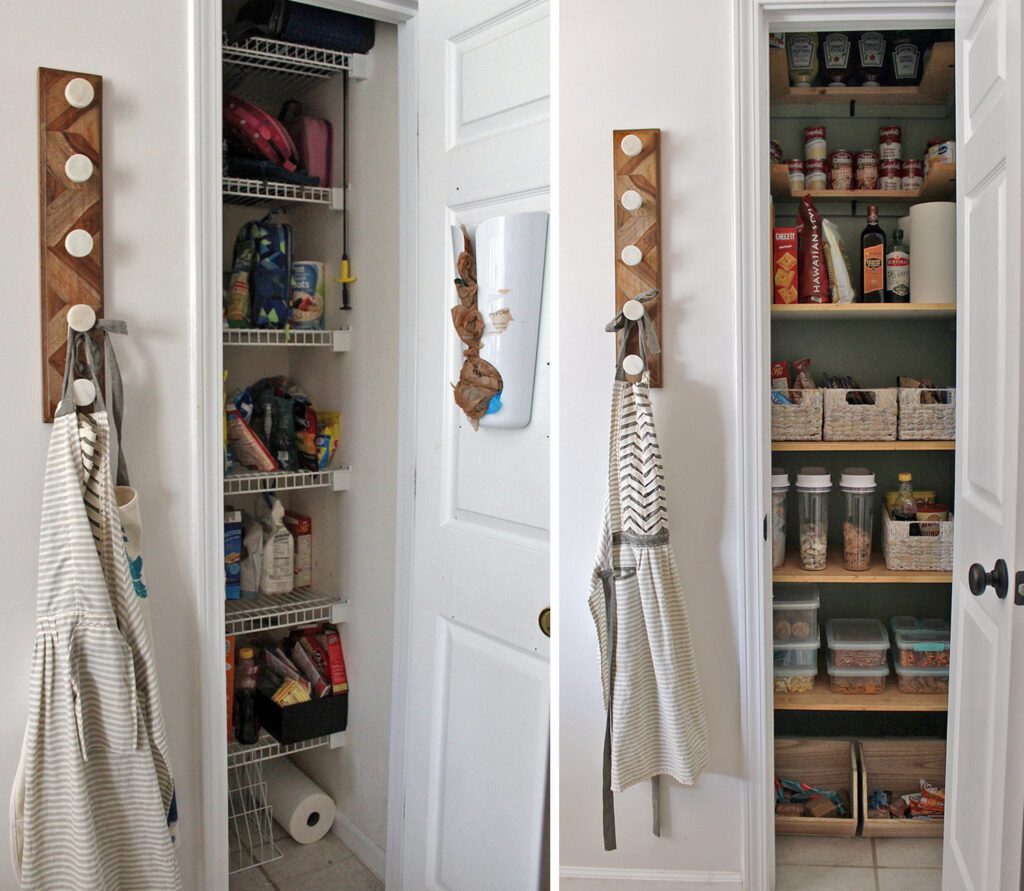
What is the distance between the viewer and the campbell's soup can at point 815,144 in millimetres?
2309

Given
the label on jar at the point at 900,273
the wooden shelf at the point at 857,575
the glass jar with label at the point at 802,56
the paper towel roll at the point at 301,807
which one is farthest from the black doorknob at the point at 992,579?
the paper towel roll at the point at 301,807

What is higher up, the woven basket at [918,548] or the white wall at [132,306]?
the white wall at [132,306]

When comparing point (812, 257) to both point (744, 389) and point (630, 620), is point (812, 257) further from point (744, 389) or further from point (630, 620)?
point (630, 620)

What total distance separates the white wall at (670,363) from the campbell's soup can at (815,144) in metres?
0.65

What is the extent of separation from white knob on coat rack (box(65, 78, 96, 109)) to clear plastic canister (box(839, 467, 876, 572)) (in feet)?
5.74

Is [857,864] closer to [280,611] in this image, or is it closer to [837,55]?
[280,611]

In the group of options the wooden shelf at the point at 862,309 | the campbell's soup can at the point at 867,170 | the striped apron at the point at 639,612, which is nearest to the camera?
the striped apron at the point at 639,612

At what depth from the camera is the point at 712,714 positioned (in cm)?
185

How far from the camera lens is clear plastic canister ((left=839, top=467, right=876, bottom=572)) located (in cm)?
220

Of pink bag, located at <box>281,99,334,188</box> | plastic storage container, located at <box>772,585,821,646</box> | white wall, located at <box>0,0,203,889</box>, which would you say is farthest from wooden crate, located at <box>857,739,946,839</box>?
pink bag, located at <box>281,99,334,188</box>

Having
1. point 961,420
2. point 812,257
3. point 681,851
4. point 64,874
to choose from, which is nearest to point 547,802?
point 681,851

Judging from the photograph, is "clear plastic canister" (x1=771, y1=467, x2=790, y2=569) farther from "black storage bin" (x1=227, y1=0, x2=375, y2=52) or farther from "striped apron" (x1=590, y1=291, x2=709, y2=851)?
"black storage bin" (x1=227, y1=0, x2=375, y2=52)

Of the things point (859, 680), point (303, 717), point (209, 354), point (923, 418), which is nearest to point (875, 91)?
point (923, 418)

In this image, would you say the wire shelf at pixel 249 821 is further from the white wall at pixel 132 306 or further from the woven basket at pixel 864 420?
the woven basket at pixel 864 420
